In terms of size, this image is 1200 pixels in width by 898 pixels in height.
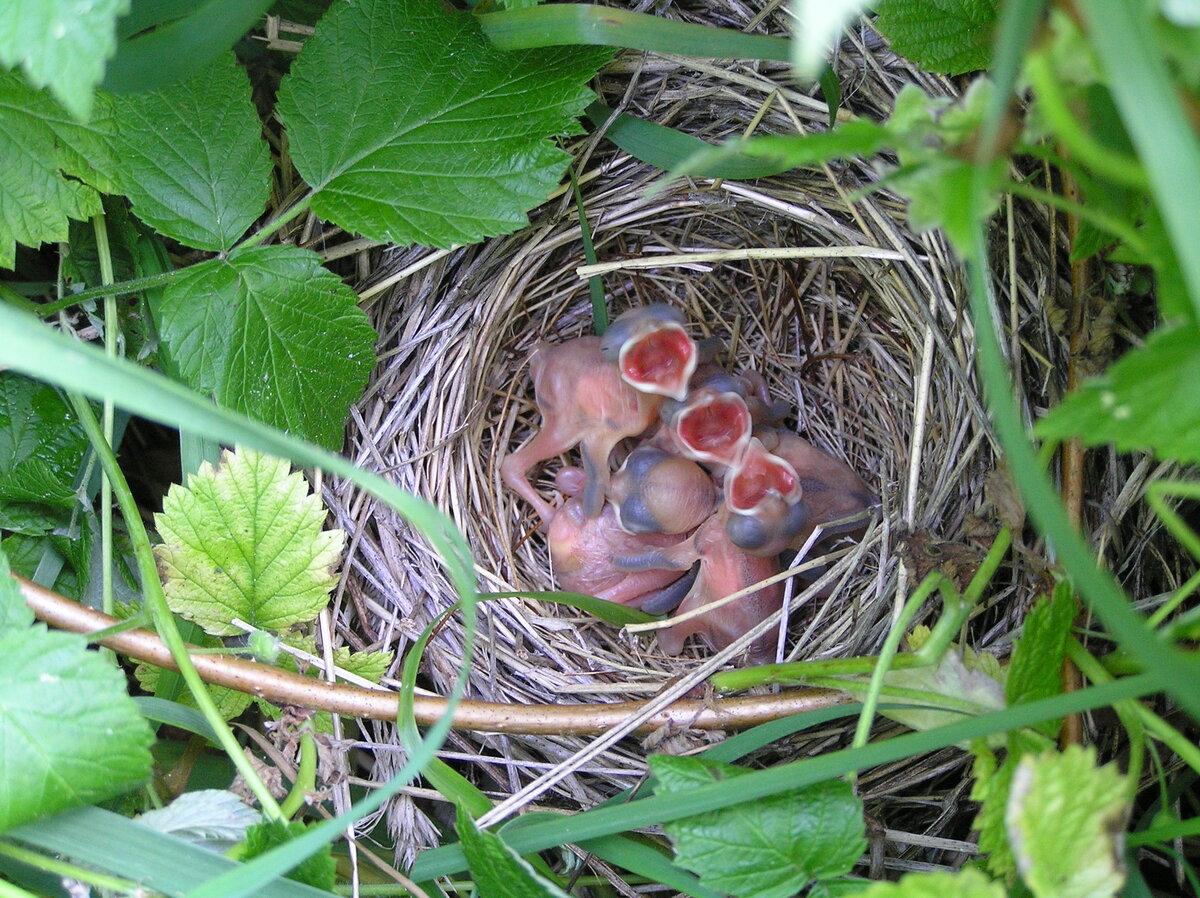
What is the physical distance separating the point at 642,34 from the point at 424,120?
32 cm

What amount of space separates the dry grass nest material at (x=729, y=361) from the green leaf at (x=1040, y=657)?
167mm

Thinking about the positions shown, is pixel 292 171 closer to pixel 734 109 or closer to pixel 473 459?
pixel 473 459

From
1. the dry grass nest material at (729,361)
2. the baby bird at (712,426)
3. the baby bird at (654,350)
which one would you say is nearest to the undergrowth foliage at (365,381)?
the dry grass nest material at (729,361)

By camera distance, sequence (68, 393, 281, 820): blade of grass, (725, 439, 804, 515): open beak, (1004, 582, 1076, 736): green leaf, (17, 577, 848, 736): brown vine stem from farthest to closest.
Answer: (725, 439, 804, 515): open beak → (17, 577, 848, 736): brown vine stem → (68, 393, 281, 820): blade of grass → (1004, 582, 1076, 736): green leaf

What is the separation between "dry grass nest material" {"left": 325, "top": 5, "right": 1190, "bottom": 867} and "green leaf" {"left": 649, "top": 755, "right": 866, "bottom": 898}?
0.23 m

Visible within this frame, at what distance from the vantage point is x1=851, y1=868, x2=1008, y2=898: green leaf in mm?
632

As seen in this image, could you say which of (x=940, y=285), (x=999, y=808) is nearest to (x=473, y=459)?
(x=940, y=285)

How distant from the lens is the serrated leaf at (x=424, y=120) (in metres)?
1.16

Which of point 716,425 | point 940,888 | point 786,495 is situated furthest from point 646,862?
point 716,425

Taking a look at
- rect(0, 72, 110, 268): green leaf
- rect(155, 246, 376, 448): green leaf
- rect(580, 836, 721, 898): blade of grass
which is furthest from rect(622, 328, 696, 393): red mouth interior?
rect(0, 72, 110, 268): green leaf

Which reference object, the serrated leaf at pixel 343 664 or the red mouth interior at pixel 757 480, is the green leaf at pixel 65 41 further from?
the red mouth interior at pixel 757 480

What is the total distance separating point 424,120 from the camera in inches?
47.1

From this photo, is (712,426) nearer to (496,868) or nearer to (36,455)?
(496,868)

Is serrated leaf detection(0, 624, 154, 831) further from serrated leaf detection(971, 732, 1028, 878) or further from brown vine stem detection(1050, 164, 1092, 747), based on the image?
brown vine stem detection(1050, 164, 1092, 747)
